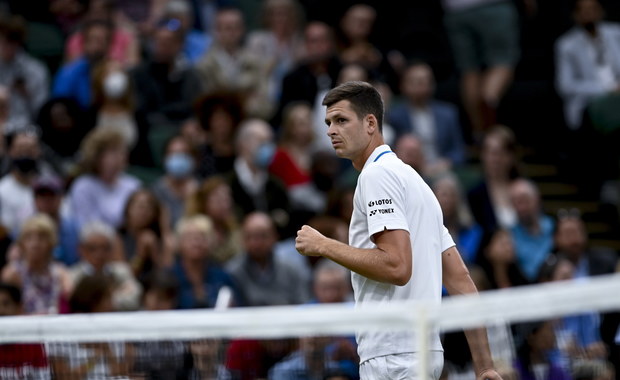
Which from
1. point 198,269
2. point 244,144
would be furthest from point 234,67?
point 198,269

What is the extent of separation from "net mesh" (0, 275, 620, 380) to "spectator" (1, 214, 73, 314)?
11.7 feet

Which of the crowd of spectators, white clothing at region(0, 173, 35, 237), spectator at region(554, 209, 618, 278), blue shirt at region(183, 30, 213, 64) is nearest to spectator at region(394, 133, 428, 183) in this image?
the crowd of spectators

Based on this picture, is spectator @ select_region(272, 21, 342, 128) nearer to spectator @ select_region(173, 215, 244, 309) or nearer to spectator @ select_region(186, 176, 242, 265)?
spectator @ select_region(186, 176, 242, 265)

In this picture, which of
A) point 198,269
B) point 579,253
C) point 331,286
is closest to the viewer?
point 331,286

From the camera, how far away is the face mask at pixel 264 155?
40.6ft

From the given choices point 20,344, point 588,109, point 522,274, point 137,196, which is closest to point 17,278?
point 137,196

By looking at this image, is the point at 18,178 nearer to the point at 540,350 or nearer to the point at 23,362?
the point at 23,362

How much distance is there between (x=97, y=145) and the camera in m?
11.7

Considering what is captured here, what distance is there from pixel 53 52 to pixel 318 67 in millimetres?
3400

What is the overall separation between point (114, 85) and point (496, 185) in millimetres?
4119

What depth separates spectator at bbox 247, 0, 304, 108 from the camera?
14964 millimetres

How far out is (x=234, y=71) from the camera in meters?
14.4

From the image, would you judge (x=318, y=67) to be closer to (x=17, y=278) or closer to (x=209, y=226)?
(x=209, y=226)

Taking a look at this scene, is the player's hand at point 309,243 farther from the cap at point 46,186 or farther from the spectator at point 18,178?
the spectator at point 18,178
